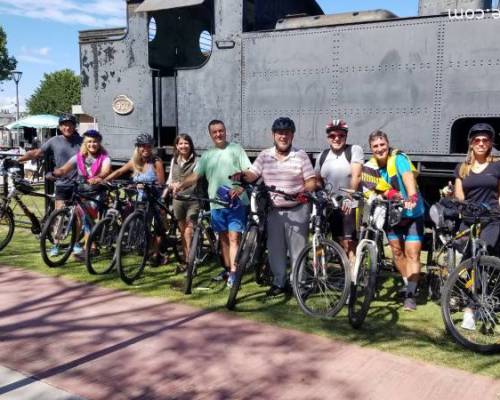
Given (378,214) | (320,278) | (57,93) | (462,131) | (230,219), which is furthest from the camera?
(57,93)

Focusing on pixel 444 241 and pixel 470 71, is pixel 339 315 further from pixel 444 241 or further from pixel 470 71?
pixel 470 71

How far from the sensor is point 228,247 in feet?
17.7

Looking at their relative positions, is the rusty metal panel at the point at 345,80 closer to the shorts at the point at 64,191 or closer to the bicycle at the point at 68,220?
the bicycle at the point at 68,220

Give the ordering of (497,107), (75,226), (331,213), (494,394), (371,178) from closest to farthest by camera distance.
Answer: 1. (494,394)
2. (371,178)
3. (331,213)
4. (497,107)
5. (75,226)

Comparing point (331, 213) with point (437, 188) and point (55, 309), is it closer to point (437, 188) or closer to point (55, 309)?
point (437, 188)

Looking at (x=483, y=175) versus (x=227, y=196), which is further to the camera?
(x=227, y=196)

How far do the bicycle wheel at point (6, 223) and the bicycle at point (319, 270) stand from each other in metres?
4.03

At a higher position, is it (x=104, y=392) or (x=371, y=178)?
(x=371, y=178)

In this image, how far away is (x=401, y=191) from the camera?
4.48 m

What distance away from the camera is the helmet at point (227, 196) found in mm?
4883

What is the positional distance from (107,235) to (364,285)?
2972mm

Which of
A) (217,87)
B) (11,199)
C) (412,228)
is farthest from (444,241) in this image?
(11,199)

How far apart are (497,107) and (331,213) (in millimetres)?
2035

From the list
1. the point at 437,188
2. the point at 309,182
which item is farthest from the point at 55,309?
the point at 437,188
